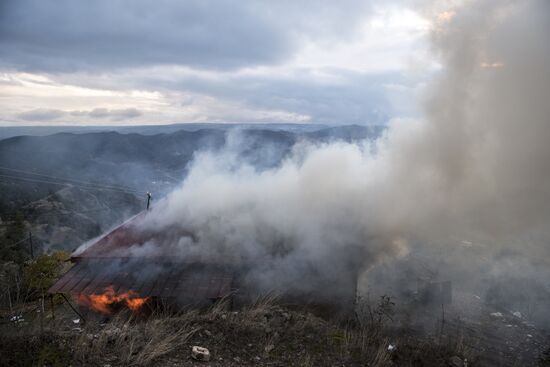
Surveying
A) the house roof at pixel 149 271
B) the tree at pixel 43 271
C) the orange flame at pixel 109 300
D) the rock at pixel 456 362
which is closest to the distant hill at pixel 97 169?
the house roof at pixel 149 271

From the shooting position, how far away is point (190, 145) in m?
65.9

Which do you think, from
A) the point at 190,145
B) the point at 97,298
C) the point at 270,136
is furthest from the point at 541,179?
the point at 190,145

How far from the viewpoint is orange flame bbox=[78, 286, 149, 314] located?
7117 millimetres

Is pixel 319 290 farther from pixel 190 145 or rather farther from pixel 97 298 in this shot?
pixel 190 145

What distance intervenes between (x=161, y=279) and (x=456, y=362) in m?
5.96

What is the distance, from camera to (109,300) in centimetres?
727

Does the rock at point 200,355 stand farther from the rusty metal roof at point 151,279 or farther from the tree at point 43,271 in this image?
the tree at point 43,271

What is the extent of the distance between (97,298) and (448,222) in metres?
9.10

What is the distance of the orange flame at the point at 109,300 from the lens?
7117mm

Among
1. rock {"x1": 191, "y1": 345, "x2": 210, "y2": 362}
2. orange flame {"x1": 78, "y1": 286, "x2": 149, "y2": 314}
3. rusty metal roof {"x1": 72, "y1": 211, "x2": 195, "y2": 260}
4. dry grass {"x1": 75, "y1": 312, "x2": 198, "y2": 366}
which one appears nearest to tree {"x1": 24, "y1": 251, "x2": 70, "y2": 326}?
rusty metal roof {"x1": 72, "y1": 211, "x2": 195, "y2": 260}

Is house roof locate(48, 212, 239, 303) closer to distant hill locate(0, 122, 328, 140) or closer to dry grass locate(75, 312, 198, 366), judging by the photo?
dry grass locate(75, 312, 198, 366)

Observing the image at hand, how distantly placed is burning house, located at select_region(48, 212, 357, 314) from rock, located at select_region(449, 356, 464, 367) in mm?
2570

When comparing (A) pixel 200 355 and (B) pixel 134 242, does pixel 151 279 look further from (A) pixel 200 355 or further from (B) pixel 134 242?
(A) pixel 200 355

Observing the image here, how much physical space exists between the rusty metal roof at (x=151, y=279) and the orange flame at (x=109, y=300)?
0.10m
